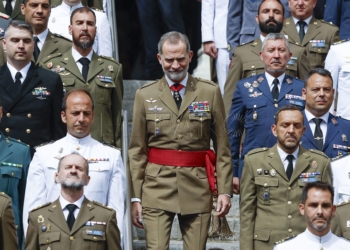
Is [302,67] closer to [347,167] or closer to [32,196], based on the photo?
[347,167]

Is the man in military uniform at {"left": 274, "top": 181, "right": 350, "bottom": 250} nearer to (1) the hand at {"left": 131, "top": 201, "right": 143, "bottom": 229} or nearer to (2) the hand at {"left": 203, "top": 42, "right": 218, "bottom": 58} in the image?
(1) the hand at {"left": 131, "top": 201, "right": 143, "bottom": 229}

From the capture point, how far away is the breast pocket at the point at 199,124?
10.5 m

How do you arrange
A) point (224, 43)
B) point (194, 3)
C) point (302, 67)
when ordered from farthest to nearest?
point (194, 3) < point (224, 43) < point (302, 67)

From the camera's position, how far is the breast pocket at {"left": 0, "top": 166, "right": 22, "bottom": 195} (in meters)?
10.3

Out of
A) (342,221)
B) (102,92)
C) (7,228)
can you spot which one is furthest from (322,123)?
(7,228)

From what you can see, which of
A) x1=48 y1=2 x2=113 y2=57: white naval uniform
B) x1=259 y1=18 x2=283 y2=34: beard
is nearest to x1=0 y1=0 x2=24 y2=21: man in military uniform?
x1=48 y1=2 x2=113 y2=57: white naval uniform

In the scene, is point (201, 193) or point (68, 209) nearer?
point (68, 209)

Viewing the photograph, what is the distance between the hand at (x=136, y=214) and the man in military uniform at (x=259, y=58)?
189 cm

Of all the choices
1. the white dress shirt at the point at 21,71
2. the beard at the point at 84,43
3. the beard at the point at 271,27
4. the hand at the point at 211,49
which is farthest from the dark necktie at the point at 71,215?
the hand at the point at 211,49

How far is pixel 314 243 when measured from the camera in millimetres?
9438

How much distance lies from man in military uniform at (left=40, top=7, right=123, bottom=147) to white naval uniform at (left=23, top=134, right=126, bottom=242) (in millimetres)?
1078

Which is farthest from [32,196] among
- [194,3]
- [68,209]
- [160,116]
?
[194,3]

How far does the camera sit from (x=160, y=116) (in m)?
10.5

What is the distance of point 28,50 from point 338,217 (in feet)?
10.4
